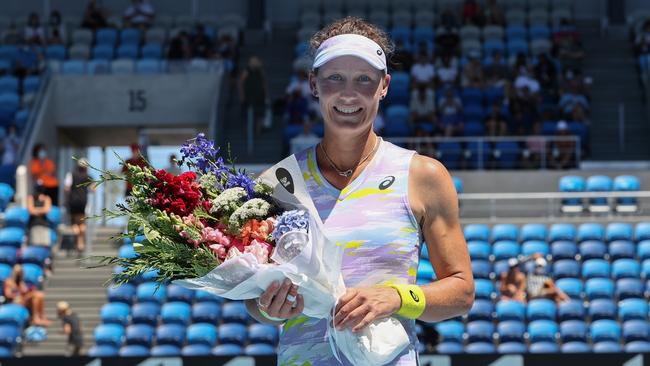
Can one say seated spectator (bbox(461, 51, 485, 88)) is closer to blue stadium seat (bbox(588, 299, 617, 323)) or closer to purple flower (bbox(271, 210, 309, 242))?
blue stadium seat (bbox(588, 299, 617, 323))

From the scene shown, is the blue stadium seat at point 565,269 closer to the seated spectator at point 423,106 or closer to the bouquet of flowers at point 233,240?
the seated spectator at point 423,106

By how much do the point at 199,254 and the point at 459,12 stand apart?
21.7 m

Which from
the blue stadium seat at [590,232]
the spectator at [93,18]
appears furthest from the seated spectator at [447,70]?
the spectator at [93,18]

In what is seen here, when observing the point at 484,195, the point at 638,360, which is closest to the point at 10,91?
the point at 484,195

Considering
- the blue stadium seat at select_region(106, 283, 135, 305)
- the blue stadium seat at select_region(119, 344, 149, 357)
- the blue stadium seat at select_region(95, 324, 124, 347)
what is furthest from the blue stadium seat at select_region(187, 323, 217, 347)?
the blue stadium seat at select_region(106, 283, 135, 305)

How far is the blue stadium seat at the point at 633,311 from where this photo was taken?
14.8 metres

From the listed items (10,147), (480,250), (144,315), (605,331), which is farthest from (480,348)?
(10,147)

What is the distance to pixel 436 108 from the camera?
20500mm

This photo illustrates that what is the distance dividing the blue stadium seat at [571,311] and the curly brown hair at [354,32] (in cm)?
1128

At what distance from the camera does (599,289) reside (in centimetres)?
1523

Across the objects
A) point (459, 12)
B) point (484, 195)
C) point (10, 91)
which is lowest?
point (484, 195)

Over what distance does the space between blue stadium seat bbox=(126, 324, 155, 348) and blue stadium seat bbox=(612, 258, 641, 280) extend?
5.46 meters

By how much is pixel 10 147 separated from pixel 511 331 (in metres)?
9.12

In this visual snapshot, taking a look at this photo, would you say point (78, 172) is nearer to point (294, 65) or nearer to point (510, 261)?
point (294, 65)
